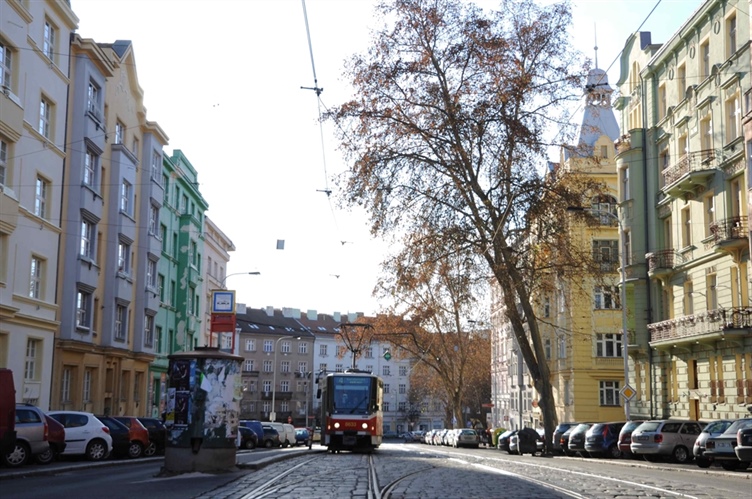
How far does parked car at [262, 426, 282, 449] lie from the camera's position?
170 ft

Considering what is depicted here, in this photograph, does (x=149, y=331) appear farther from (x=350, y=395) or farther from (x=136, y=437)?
(x=136, y=437)

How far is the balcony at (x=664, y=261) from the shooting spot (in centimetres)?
4128

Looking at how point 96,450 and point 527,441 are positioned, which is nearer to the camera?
point 96,450

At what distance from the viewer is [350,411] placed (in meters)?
35.5

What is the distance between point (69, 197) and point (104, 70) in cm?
604

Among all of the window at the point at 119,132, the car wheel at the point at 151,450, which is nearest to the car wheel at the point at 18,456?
the car wheel at the point at 151,450

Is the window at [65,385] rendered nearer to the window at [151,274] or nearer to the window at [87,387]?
the window at [87,387]

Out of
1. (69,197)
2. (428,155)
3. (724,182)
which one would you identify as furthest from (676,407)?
(69,197)

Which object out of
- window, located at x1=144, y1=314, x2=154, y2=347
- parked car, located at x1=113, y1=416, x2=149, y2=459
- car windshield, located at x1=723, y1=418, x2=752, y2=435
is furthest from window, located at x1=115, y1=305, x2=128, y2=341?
car windshield, located at x1=723, y1=418, x2=752, y2=435

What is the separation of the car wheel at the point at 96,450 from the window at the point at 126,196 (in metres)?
18.1

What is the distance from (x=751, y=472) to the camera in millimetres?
23484

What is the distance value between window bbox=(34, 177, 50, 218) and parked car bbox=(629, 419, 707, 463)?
868 inches

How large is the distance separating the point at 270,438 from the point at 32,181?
2475 cm

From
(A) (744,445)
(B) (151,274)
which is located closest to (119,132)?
(B) (151,274)
